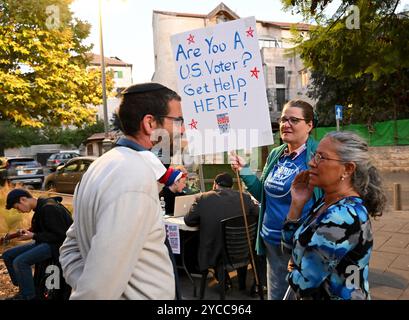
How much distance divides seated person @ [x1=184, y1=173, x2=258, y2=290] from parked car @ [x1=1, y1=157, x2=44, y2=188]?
1551cm

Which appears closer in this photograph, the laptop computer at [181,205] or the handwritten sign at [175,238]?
the handwritten sign at [175,238]

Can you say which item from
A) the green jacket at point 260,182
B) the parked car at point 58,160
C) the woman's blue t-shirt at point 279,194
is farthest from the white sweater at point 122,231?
the parked car at point 58,160

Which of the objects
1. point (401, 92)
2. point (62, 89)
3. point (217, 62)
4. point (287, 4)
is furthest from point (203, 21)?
point (217, 62)

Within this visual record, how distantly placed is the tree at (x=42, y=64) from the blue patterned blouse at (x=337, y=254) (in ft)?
32.8

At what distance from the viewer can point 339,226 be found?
168 cm

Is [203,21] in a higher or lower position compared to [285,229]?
higher

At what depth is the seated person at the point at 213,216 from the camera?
13.2 feet

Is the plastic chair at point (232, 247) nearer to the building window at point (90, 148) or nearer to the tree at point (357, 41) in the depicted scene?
the tree at point (357, 41)

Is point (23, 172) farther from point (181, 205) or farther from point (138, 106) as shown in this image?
point (138, 106)

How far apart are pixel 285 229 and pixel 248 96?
42.4 inches

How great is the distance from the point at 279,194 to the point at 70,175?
12.5 metres

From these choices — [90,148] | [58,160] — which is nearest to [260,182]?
[58,160]

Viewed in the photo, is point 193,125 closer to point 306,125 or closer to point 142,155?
point 306,125

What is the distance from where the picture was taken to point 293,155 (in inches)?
106
